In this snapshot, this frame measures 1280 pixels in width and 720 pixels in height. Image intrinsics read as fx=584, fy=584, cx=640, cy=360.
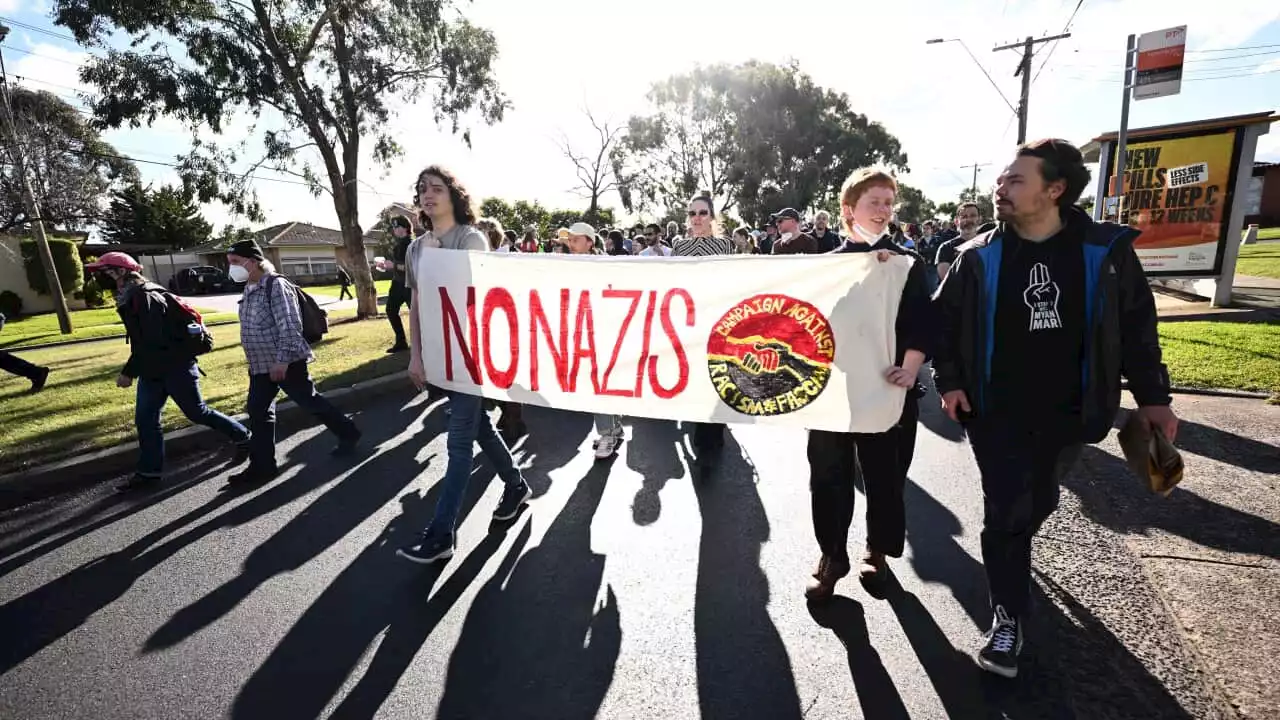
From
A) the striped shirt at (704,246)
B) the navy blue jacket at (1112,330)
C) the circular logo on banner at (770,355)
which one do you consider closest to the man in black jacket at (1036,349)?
the navy blue jacket at (1112,330)

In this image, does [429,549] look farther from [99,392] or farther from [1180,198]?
[1180,198]

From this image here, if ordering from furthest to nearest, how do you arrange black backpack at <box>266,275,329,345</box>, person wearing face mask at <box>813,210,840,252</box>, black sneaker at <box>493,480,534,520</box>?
person wearing face mask at <box>813,210,840,252</box>
black backpack at <box>266,275,329,345</box>
black sneaker at <box>493,480,534,520</box>

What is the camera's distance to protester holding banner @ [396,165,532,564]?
124 inches

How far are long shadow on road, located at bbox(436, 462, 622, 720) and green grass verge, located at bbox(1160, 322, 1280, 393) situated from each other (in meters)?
6.43

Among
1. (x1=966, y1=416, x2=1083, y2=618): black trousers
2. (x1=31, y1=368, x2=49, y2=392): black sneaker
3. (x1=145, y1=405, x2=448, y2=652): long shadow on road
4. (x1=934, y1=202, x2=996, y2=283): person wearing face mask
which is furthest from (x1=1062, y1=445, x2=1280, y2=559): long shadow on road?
(x1=31, y1=368, x2=49, y2=392): black sneaker

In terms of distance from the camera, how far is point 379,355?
913cm

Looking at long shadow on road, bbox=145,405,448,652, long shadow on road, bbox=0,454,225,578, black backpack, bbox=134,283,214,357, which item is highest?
black backpack, bbox=134,283,214,357

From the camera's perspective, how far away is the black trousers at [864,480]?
2686mm

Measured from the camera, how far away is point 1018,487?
221 centimetres

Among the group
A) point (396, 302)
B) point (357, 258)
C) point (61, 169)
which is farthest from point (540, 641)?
point (61, 169)

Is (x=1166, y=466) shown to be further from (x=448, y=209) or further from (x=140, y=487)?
(x=140, y=487)

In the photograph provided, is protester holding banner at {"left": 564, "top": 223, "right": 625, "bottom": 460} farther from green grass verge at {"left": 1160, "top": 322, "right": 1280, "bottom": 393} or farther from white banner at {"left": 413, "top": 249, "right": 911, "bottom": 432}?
green grass verge at {"left": 1160, "top": 322, "right": 1280, "bottom": 393}

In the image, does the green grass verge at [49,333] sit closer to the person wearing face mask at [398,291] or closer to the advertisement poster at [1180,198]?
the person wearing face mask at [398,291]

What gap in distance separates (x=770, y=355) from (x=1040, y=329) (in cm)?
109
